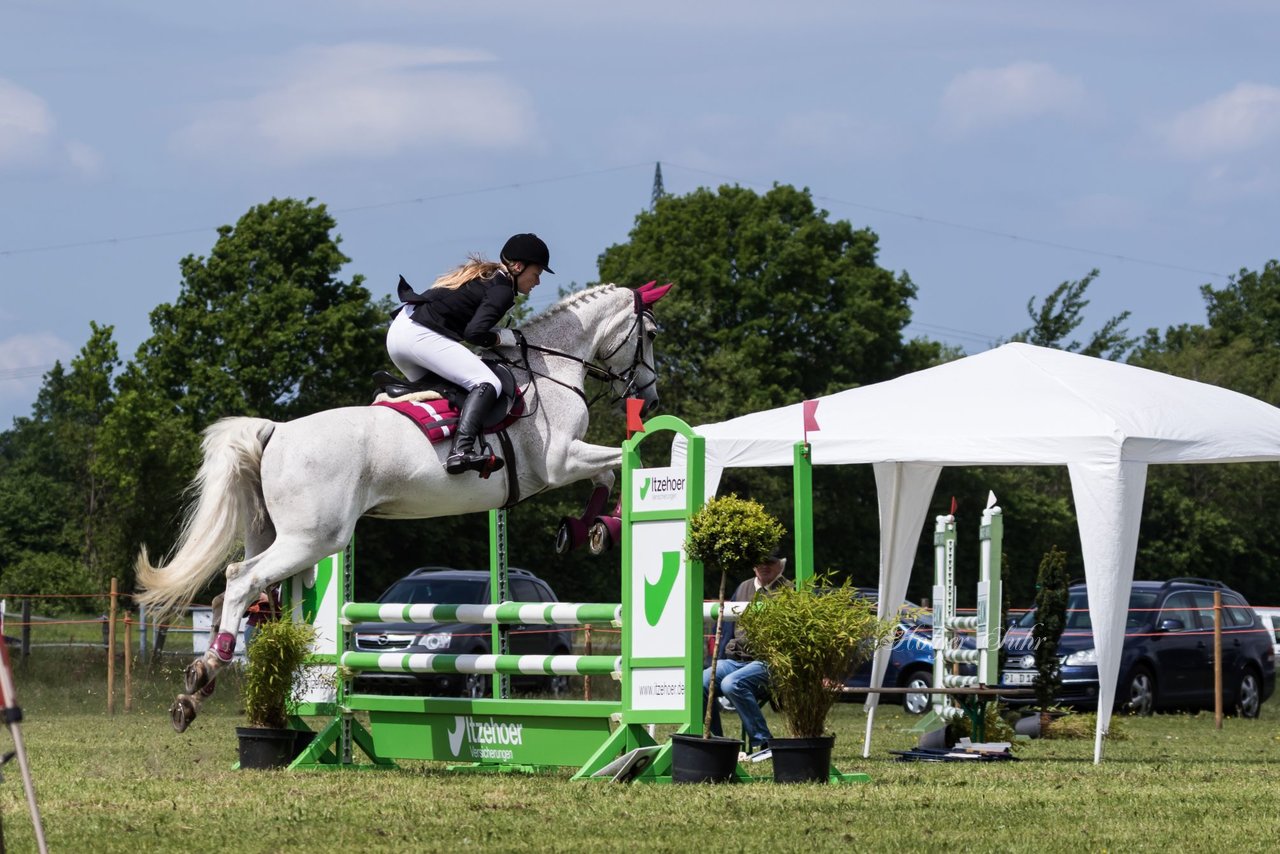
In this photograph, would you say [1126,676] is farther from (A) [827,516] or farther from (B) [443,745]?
(A) [827,516]

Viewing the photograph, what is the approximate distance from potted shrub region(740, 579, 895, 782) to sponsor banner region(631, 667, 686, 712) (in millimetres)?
378

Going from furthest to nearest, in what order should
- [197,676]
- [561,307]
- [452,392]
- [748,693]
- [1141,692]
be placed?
[1141,692]
[748,693]
[561,307]
[452,392]
[197,676]

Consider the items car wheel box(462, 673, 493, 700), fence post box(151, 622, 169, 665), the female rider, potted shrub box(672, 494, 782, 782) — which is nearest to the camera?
potted shrub box(672, 494, 782, 782)

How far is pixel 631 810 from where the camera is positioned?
5.91 metres

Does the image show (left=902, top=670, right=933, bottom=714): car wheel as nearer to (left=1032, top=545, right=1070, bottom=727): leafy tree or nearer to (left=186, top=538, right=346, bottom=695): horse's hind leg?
(left=1032, top=545, right=1070, bottom=727): leafy tree

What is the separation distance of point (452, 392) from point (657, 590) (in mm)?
1344

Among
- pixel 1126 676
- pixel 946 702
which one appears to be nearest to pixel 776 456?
pixel 946 702

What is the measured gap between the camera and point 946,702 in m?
11.1

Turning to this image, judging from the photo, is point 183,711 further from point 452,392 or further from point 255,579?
point 452,392

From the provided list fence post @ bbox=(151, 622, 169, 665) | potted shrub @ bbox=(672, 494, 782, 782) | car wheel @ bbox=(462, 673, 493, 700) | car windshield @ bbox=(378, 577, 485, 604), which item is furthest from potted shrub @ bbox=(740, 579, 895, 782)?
fence post @ bbox=(151, 622, 169, 665)

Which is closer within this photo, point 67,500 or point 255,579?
point 255,579

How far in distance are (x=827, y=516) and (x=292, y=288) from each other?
44.5ft

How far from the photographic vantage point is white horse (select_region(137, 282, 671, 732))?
7.24m

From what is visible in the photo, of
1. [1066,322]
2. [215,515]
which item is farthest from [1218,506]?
[215,515]
